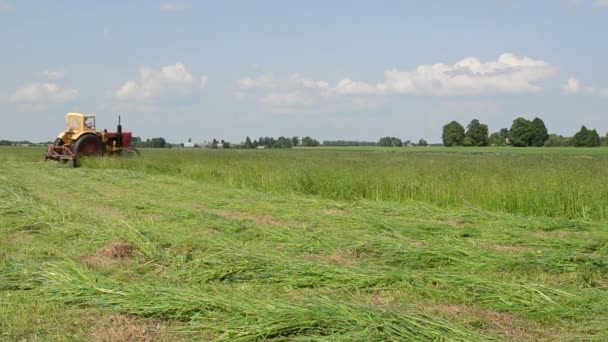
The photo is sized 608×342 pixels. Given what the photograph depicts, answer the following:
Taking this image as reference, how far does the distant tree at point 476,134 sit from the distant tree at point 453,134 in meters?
1.02

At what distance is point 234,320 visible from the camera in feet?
12.5

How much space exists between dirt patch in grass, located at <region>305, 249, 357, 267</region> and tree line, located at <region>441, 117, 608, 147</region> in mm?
77112

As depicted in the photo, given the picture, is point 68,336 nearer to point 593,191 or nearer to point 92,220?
point 92,220

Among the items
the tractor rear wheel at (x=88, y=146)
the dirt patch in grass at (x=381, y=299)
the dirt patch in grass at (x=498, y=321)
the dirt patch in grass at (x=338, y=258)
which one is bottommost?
the dirt patch in grass at (x=498, y=321)

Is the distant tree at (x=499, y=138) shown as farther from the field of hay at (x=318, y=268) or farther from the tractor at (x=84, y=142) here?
the field of hay at (x=318, y=268)

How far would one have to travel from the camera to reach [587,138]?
75.0 metres

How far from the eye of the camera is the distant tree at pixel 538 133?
79938 mm

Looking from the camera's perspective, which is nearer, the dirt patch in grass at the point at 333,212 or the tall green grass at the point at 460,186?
the dirt patch in grass at the point at 333,212

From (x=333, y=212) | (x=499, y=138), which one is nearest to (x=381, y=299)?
(x=333, y=212)

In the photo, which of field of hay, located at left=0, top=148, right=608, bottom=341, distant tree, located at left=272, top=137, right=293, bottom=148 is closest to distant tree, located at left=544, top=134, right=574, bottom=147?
distant tree, located at left=272, top=137, right=293, bottom=148

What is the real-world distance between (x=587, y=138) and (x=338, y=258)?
77.9 metres

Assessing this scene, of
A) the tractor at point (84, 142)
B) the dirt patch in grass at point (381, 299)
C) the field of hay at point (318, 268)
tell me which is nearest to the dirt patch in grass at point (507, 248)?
the field of hay at point (318, 268)

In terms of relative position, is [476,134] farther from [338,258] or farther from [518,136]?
[338,258]

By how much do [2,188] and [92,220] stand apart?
5.87m
